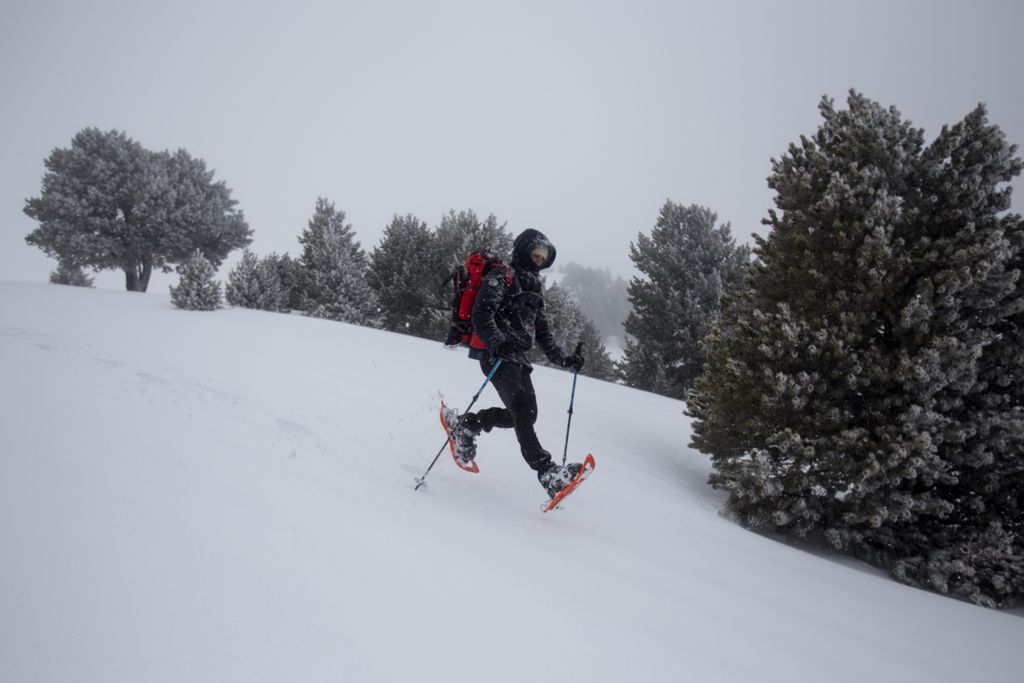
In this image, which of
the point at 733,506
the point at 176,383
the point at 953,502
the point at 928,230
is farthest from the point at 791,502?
the point at 176,383

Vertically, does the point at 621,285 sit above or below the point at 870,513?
above

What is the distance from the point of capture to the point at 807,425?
6582 millimetres

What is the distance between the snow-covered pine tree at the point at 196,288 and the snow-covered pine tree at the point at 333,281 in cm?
1138

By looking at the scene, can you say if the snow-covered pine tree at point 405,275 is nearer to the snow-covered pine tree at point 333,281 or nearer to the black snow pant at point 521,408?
the snow-covered pine tree at point 333,281

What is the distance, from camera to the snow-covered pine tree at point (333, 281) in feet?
86.8

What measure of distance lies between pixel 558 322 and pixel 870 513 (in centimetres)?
2539

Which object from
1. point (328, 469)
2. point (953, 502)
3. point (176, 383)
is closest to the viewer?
point (328, 469)

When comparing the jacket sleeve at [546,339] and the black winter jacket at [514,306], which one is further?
the jacket sleeve at [546,339]

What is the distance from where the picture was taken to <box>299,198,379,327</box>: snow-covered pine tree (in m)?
26.5

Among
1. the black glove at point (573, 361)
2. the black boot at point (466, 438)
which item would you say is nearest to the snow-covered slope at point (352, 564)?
the black boot at point (466, 438)

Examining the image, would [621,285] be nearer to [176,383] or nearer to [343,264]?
[343,264]

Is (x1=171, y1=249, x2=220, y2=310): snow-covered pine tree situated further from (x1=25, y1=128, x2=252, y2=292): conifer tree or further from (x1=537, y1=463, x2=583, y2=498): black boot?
(x1=25, y1=128, x2=252, y2=292): conifer tree

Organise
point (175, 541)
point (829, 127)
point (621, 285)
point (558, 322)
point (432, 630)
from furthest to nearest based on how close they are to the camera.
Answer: point (621, 285)
point (558, 322)
point (829, 127)
point (175, 541)
point (432, 630)

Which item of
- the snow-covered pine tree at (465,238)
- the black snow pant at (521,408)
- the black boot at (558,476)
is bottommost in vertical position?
the black boot at (558,476)
